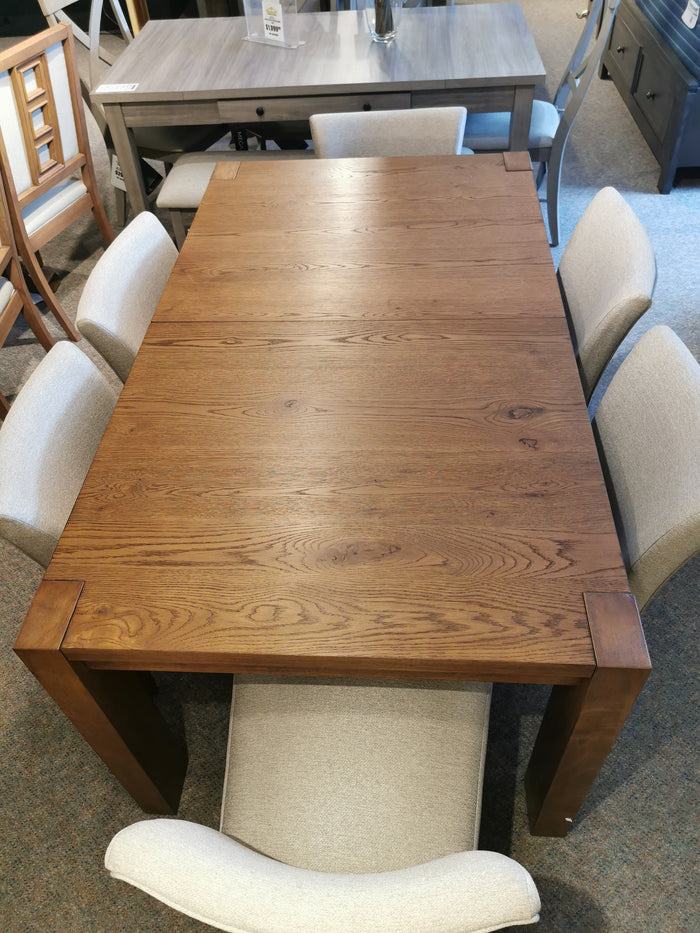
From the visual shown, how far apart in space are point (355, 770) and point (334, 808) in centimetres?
6

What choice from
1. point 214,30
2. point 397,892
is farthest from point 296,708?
point 214,30

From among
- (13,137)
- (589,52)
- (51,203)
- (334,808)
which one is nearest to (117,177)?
(51,203)

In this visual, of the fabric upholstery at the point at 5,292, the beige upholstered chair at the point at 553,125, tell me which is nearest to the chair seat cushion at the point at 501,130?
the beige upholstered chair at the point at 553,125

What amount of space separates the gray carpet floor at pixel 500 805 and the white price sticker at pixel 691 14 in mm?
2181

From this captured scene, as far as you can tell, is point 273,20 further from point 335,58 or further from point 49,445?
point 49,445

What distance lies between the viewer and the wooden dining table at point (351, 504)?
0.91m

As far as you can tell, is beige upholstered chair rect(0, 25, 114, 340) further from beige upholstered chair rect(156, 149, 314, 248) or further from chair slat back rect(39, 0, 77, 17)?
chair slat back rect(39, 0, 77, 17)

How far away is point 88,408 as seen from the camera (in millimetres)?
1281

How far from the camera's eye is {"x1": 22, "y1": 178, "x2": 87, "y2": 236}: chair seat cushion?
7.66 ft

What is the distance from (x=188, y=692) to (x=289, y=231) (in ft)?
3.27

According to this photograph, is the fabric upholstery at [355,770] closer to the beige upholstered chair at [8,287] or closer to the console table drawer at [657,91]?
the beige upholstered chair at [8,287]

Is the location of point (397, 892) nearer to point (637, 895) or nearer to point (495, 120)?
point (637, 895)

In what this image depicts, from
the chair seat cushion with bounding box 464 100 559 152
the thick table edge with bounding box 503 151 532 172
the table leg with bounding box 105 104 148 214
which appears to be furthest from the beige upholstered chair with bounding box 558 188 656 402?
the table leg with bounding box 105 104 148 214

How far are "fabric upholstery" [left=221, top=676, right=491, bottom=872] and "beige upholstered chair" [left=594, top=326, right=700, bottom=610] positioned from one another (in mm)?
Result: 332
